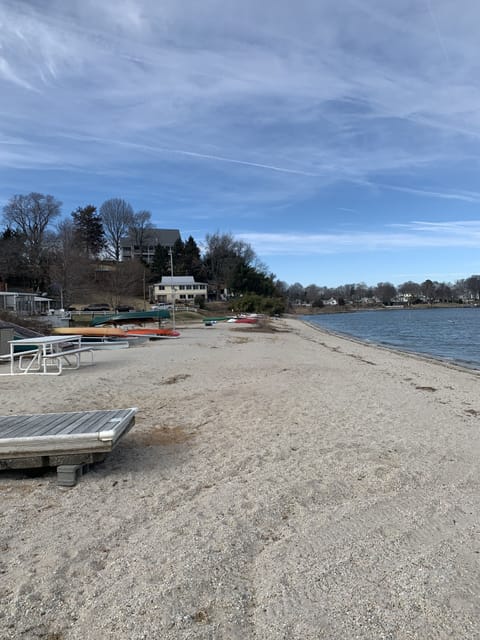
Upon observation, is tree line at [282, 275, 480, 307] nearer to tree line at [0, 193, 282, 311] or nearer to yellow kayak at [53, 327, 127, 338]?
tree line at [0, 193, 282, 311]

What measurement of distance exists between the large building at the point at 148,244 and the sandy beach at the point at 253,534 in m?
91.2

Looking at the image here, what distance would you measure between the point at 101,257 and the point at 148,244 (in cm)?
1154

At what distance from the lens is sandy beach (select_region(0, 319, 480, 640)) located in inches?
97.7

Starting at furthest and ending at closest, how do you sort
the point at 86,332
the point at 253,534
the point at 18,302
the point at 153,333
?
the point at 18,302 → the point at 153,333 → the point at 86,332 → the point at 253,534

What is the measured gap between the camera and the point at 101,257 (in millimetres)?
93375

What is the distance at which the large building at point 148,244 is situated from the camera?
97.3 meters

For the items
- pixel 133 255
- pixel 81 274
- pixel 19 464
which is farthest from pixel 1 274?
pixel 19 464

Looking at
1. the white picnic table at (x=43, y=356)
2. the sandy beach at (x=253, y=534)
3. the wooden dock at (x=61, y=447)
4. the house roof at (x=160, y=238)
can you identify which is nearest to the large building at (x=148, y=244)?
the house roof at (x=160, y=238)

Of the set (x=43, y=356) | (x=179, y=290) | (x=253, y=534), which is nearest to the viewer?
(x=253, y=534)

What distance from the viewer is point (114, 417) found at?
4.89 meters

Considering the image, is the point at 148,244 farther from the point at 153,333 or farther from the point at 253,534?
the point at 253,534

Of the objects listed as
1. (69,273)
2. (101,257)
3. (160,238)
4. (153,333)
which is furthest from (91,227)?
(153,333)

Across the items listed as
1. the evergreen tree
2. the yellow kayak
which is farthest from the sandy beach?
the evergreen tree

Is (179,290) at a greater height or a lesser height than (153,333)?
greater
